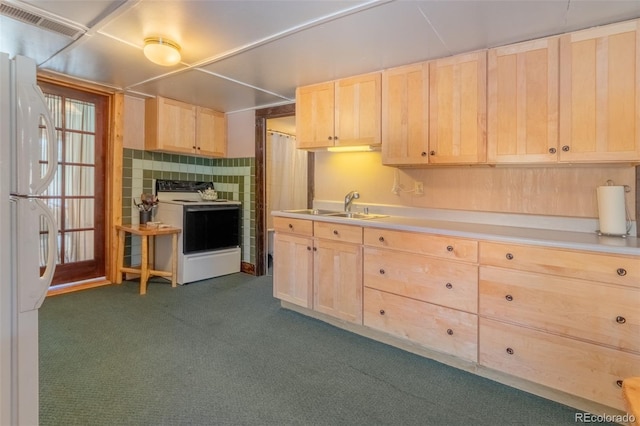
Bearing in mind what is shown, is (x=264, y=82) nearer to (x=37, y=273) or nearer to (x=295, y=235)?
(x=295, y=235)

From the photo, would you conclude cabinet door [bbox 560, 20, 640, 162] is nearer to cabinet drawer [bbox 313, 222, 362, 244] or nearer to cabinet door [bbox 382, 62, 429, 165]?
cabinet door [bbox 382, 62, 429, 165]

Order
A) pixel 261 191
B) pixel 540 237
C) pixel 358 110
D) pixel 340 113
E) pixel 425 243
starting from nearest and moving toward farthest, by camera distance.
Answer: pixel 540 237 → pixel 425 243 → pixel 358 110 → pixel 340 113 → pixel 261 191

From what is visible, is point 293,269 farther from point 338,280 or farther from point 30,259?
point 30,259

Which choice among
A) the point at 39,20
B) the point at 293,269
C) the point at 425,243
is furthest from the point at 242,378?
the point at 39,20

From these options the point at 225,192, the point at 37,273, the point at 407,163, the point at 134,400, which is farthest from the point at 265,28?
the point at 225,192

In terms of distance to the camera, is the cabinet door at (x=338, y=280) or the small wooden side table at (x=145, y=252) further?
the small wooden side table at (x=145, y=252)

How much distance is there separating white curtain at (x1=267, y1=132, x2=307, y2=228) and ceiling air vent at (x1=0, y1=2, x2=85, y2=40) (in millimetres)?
2824

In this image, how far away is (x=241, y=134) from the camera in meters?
4.55

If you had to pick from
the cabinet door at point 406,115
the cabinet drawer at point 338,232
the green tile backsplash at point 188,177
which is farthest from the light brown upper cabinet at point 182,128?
the cabinet door at point 406,115

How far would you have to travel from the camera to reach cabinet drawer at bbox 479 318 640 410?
64.9 inches

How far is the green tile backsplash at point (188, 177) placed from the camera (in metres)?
3.99

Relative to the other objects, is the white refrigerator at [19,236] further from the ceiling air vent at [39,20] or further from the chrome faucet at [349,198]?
the chrome faucet at [349,198]

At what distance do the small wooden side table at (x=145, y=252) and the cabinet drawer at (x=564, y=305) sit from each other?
3.13 meters

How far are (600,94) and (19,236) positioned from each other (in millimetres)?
2868
